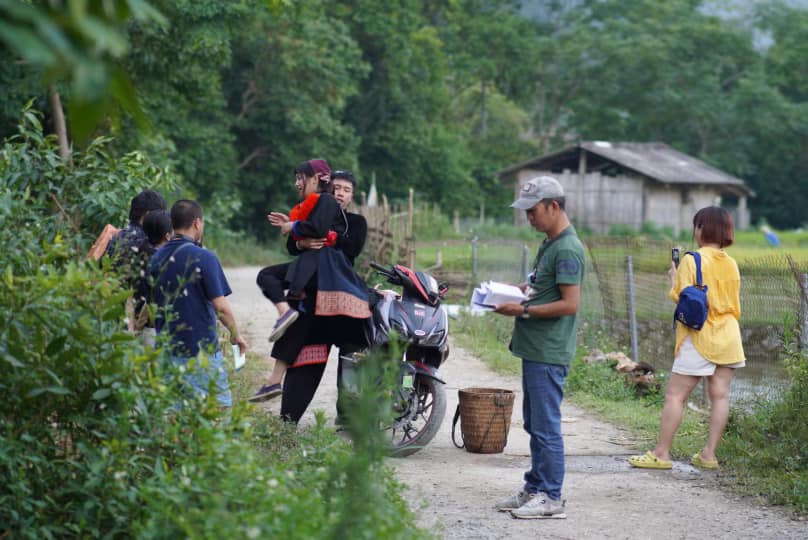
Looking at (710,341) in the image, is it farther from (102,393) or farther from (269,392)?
(102,393)

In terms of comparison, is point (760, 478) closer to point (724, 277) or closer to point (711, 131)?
point (724, 277)

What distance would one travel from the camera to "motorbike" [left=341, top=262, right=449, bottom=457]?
23.8 ft

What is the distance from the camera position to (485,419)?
7449 mm

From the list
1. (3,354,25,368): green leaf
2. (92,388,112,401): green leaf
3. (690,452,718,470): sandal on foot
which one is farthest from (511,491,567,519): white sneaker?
(3,354,25,368): green leaf

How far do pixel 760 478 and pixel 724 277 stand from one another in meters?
1.27

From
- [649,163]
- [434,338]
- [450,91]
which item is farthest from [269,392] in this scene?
[450,91]

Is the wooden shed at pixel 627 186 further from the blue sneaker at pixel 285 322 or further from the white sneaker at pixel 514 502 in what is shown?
the white sneaker at pixel 514 502

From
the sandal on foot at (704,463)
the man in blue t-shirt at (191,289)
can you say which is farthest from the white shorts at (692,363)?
the man in blue t-shirt at (191,289)

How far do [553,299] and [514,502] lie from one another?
113cm

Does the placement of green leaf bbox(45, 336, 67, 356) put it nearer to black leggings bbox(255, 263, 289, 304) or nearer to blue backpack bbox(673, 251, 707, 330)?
black leggings bbox(255, 263, 289, 304)

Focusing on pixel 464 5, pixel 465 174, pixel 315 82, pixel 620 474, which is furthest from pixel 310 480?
pixel 464 5

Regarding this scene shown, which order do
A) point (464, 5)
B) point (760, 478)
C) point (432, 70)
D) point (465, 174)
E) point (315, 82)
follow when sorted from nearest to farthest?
point (760, 478) < point (315, 82) < point (432, 70) < point (465, 174) < point (464, 5)

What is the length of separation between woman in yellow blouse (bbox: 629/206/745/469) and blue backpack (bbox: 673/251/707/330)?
0.04 meters

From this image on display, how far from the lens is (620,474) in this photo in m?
7.04
